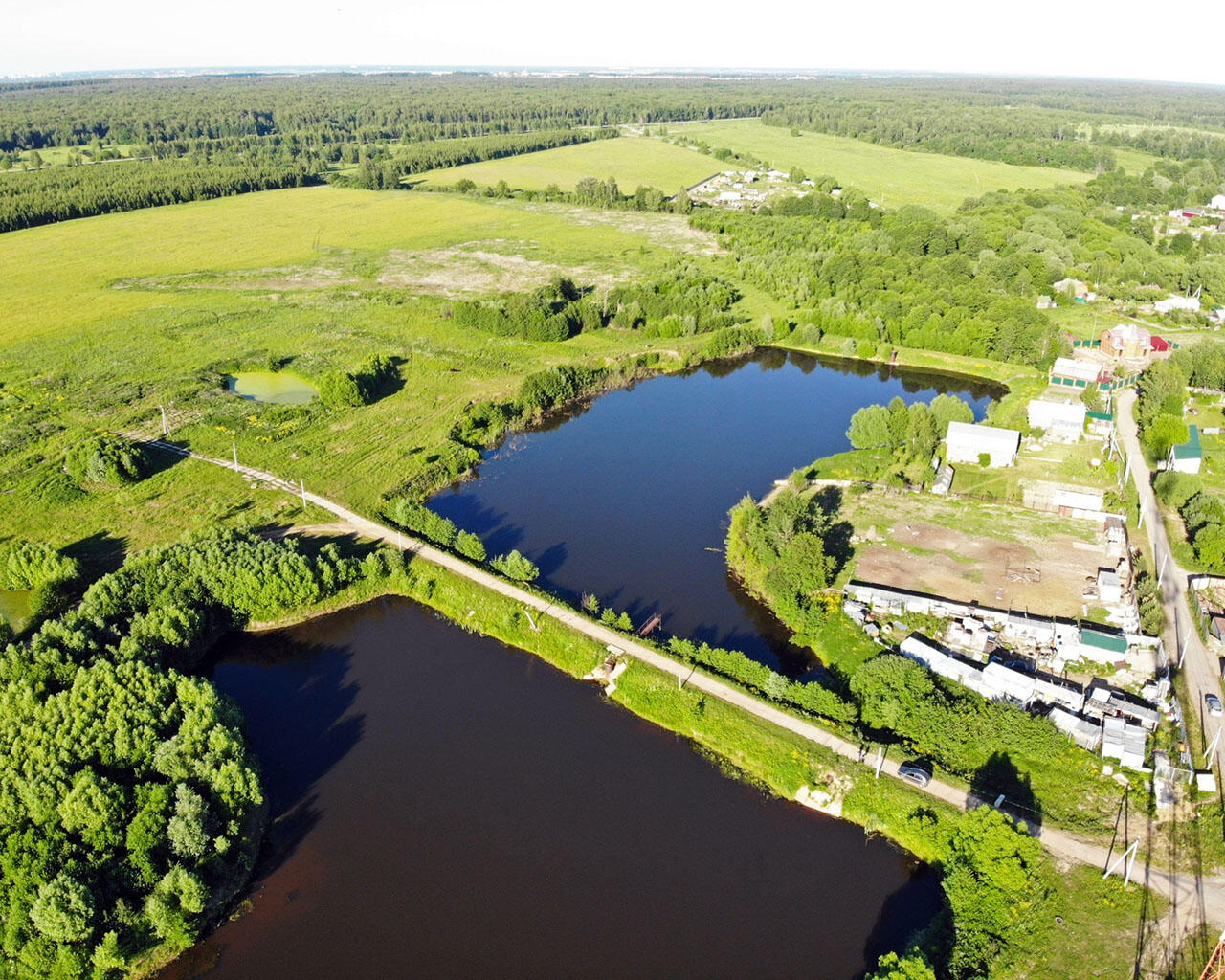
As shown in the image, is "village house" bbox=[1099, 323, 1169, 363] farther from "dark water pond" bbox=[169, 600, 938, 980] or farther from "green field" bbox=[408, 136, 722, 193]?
"green field" bbox=[408, 136, 722, 193]

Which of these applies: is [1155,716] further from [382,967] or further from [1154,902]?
[382,967]

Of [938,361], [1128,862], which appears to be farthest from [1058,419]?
[1128,862]

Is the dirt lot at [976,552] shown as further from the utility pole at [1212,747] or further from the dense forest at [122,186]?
the dense forest at [122,186]

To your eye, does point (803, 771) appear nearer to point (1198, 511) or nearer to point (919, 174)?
point (1198, 511)

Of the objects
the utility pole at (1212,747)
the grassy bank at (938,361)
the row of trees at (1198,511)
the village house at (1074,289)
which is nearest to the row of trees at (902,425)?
the row of trees at (1198,511)

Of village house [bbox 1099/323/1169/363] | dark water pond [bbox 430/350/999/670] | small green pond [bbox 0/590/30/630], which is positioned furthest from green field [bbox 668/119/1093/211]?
small green pond [bbox 0/590/30/630]

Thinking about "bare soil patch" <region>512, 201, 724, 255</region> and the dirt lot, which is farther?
"bare soil patch" <region>512, 201, 724, 255</region>
